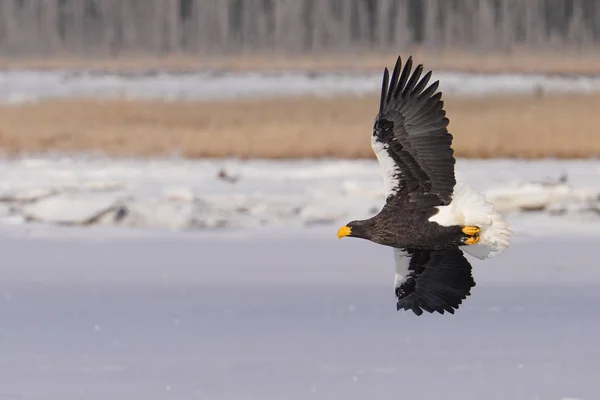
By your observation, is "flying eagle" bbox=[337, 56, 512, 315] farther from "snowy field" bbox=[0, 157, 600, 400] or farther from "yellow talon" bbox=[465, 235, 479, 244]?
"snowy field" bbox=[0, 157, 600, 400]

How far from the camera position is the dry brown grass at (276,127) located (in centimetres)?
1479

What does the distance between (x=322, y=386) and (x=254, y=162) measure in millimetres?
7718

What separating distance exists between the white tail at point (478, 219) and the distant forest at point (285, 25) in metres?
17.1

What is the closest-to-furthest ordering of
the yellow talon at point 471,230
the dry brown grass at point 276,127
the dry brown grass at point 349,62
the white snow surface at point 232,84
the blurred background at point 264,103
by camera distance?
the yellow talon at point 471,230 → the blurred background at point 264,103 → the dry brown grass at point 276,127 → the white snow surface at point 232,84 → the dry brown grass at point 349,62

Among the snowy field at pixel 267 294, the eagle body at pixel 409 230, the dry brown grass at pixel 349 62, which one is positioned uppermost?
the eagle body at pixel 409 230

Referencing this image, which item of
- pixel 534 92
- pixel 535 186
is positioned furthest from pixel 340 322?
pixel 534 92

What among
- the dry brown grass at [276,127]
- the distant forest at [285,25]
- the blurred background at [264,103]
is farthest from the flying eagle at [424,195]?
the distant forest at [285,25]

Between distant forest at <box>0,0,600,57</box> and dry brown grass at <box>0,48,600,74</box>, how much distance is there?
0.44 meters

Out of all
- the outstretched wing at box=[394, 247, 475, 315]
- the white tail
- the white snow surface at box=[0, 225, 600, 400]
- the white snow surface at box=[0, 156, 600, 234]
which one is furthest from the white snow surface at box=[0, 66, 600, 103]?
the white tail

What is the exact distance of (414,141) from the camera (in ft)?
22.5

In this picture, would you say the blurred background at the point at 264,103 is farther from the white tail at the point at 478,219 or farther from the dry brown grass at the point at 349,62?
the white tail at the point at 478,219

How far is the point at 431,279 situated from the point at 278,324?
51.9 inches

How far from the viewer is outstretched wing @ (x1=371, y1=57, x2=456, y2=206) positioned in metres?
6.80

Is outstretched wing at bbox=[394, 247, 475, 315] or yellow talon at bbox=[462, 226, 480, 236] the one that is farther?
outstretched wing at bbox=[394, 247, 475, 315]
